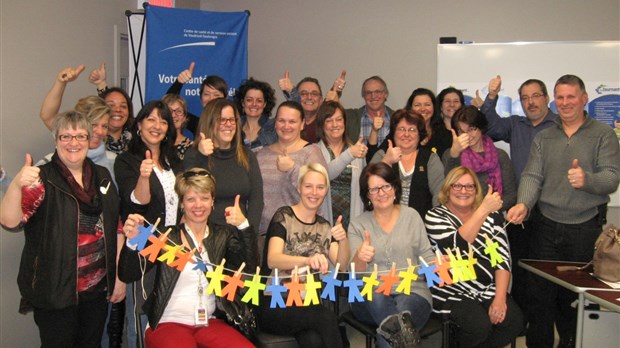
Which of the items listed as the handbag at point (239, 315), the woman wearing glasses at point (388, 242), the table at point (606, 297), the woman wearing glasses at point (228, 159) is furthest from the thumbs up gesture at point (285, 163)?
the table at point (606, 297)

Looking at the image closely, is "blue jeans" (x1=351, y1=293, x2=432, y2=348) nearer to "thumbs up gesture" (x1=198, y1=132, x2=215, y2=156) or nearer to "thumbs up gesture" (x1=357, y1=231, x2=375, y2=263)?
"thumbs up gesture" (x1=357, y1=231, x2=375, y2=263)

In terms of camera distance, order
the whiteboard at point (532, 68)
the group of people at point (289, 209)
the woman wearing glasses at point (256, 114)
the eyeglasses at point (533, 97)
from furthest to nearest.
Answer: the whiteboard at point (532, 68) < the eyeglasses at point (533, 97) < the woman wearing glasses at point (256, 114) < the group of people at point (289, 209)

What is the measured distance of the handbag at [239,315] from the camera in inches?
115

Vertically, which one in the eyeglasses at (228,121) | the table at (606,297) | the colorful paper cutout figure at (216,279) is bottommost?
the table at (606,297)

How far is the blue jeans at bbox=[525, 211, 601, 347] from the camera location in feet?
12.1

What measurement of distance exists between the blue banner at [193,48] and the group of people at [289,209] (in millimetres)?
528

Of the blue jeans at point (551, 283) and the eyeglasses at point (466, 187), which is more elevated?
the eyeglasses at point (466, 187)

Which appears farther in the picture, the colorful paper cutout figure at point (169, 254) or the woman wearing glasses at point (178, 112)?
the woman wearing glasses at point (178, 112)

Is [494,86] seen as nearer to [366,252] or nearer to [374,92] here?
[374,92]

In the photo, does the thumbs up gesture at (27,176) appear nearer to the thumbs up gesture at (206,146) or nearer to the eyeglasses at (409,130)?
the thumbs up gesture at (206,146)

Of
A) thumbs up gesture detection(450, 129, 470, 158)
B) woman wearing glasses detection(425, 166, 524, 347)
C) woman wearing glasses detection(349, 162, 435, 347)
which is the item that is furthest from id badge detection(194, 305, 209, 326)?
thumbs up gesture detection(450, 129, 470, 158)

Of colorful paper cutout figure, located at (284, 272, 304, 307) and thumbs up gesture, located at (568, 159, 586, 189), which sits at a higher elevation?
thumbs up gesture, located at (568, 159, 586, 189)

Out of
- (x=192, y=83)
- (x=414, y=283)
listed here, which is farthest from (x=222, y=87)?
(x=414, y=283)

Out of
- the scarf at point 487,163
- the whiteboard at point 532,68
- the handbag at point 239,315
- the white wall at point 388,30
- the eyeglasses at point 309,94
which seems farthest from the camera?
the white wall at point 388,30
